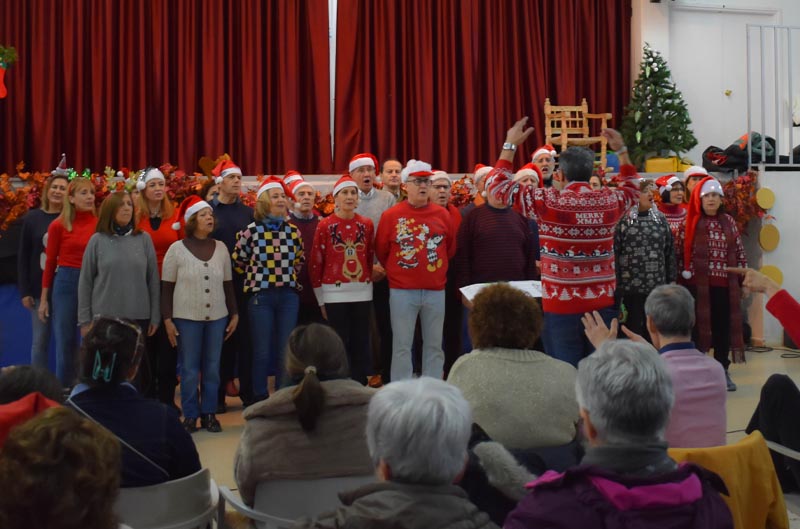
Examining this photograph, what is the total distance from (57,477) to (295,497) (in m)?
1.17

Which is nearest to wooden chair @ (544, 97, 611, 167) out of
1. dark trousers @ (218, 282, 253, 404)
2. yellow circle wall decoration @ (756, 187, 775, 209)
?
yellow circle wall decoration @ (756, 187, 775, 209)

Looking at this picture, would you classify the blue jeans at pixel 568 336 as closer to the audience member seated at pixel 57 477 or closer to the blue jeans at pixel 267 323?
the blue jeans at pixel 267 323

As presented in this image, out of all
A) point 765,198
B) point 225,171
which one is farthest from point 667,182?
point 225,171

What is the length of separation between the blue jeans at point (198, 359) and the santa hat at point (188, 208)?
0.64 metres

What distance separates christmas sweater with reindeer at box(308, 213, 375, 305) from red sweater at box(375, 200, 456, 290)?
14 cm

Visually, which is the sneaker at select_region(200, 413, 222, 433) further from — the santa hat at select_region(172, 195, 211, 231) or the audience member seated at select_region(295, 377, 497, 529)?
the audience member seated at select_region(295, 377, 497, 529)

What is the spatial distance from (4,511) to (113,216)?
3.74m

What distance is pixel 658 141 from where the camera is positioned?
29.5 ft

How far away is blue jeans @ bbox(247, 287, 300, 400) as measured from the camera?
17.0ft

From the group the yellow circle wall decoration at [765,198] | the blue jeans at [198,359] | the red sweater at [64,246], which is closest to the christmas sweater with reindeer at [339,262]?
the blue jeans at [198,359]

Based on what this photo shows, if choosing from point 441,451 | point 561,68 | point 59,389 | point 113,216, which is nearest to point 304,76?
point 561,68

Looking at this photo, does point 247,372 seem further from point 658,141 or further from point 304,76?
point 658,141

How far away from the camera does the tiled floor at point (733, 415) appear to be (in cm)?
435

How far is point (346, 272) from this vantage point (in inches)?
211
